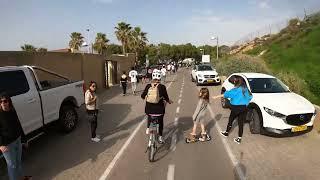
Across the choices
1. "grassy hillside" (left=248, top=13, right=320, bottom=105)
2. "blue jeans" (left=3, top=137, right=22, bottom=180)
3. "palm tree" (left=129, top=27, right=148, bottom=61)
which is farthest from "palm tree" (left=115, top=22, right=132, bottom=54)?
"blue jeans" (left=3, top=137, right=22, bottom=180)

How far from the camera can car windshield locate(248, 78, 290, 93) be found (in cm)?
1198

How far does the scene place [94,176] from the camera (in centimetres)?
737

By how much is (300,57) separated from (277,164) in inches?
1290

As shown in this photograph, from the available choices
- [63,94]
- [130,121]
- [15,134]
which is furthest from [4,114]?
[130,121]

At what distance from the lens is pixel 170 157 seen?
8539 mm

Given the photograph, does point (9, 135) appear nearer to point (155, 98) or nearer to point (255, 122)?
point (155, 98)

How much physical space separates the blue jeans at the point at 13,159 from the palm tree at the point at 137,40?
6266 centimetres

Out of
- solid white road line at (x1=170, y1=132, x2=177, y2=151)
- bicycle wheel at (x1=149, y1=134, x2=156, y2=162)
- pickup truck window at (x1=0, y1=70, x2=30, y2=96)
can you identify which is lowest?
solid white road line at (x1=170, y1=132, x2=177, y2=151)

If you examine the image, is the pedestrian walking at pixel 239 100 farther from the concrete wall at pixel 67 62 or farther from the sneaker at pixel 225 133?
the concrete wall at pixel 67 62

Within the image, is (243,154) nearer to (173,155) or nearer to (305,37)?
(173,155)

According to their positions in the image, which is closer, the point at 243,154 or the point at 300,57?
the point at 243,154

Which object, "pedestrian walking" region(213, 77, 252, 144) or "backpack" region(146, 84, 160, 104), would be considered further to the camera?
"pedestrian walking" region(213, 77, 252, 144)

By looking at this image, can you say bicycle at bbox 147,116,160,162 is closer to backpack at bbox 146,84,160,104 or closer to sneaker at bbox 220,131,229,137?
backpack at bbox 146,84,160,104

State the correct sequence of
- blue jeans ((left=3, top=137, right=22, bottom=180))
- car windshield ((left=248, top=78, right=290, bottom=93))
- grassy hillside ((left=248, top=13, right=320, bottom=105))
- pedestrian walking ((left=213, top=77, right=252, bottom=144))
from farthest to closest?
grassy hillside ((left=248, top=13, right=320, bottom=105)) < car windshield ((left=248, top=78, right=290, bottom=93)) < pedestrian walking ((left=213, top=77, right=252, bottom=144)) < blue jeans ((left=3, top=137, right=22, bottom=180))
